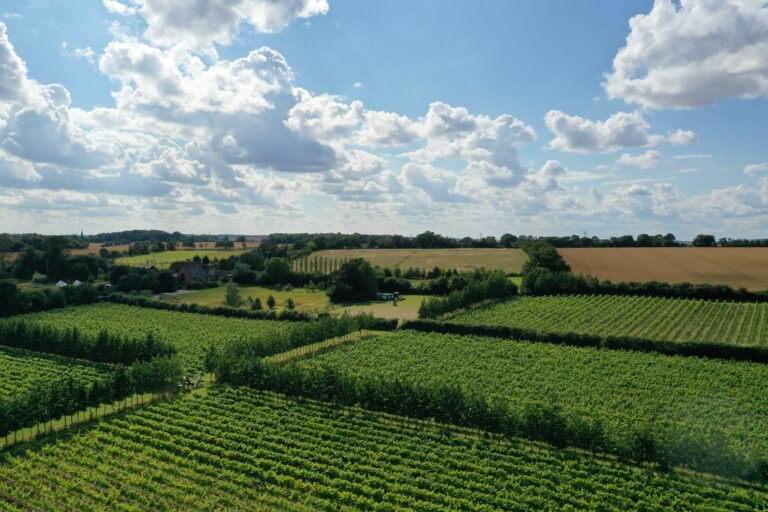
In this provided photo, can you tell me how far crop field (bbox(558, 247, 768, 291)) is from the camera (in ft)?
288

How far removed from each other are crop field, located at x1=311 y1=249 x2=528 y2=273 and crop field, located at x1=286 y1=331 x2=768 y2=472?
58720mm

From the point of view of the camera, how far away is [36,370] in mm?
49062

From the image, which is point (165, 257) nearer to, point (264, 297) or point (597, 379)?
point (264, 297)

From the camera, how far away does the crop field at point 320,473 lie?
25.2 metres

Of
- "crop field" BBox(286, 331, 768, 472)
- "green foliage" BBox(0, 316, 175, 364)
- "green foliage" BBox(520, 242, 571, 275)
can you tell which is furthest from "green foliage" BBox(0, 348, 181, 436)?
"green foliage" BBox(520, 242, 571, 275)

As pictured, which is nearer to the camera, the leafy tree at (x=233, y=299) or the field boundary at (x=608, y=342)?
the field boundary at (x=608, y=342)

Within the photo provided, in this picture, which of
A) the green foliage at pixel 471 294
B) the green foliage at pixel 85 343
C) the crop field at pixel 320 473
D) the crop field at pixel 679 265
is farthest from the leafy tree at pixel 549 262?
the crop field at pixel 320 473

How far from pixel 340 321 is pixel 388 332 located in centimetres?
758

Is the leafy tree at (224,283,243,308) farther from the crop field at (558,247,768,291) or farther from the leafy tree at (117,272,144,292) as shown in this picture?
the crop field at (558,247,768,291)

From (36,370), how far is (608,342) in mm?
57284

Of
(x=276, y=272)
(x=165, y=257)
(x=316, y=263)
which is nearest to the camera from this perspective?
(x=276, y=272)

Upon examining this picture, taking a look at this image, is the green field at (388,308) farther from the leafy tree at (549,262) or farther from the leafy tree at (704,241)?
the leafy tree at (704,241)

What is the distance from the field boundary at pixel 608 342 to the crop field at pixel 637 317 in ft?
6.75

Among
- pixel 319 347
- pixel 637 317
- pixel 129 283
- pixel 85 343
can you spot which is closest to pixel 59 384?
pixel 85 343
